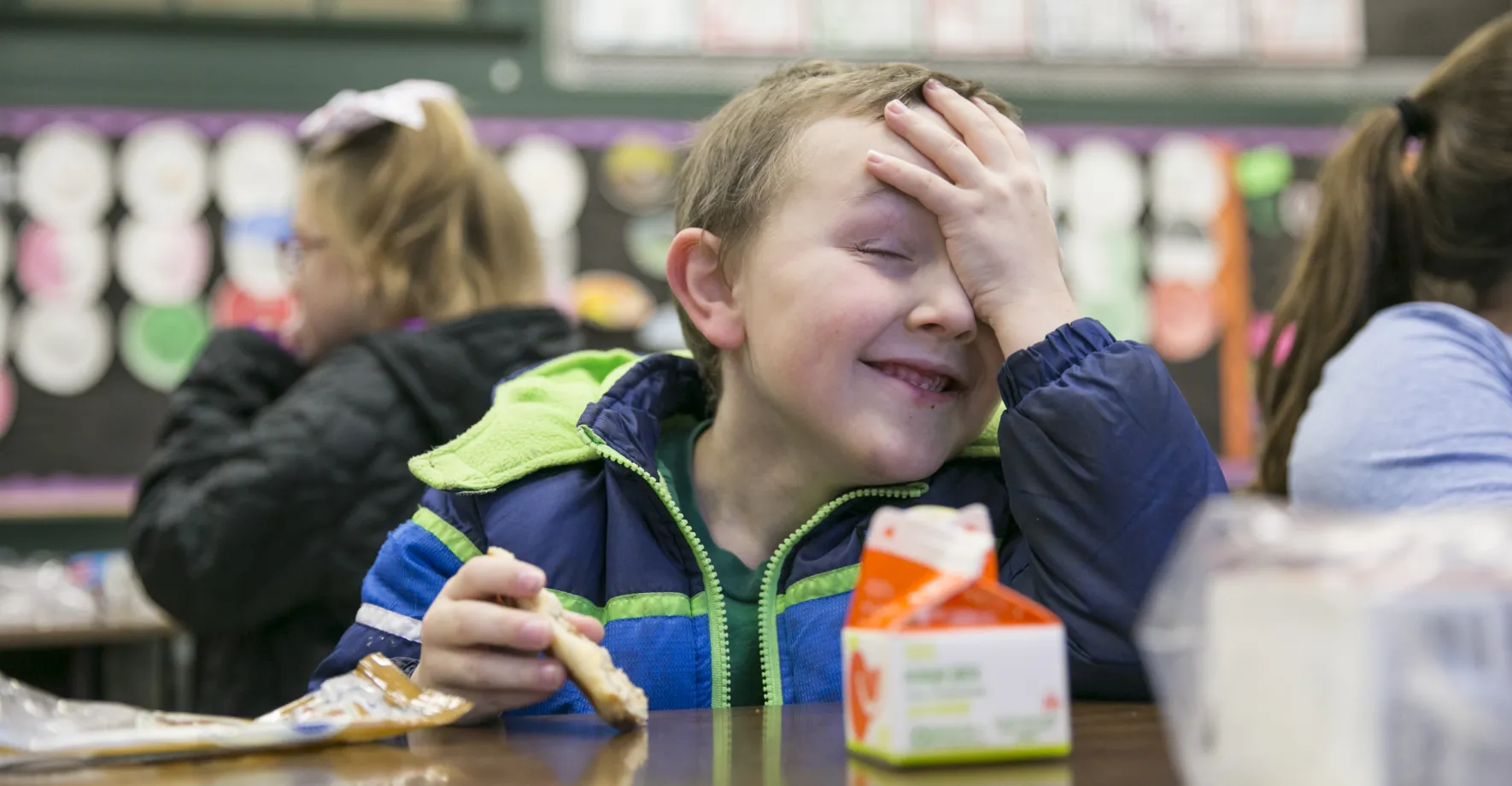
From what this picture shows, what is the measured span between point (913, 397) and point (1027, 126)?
2.42 meters

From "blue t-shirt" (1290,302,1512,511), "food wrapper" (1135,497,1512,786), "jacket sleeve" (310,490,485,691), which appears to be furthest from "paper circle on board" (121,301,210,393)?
"food wrapper" (1135,497,1512,786)

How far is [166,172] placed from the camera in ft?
10.1

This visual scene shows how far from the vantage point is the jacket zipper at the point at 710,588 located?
3.41 feet

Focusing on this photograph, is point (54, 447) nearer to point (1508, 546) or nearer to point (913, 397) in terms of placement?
point (913, 397)

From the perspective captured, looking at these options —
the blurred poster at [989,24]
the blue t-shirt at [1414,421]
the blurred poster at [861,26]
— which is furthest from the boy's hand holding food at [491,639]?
the blurred poster at [989,24]

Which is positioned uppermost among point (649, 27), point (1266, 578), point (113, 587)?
point (649, 27)

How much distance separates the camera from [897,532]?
617mm

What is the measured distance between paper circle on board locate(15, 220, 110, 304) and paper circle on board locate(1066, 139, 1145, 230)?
2.22 m

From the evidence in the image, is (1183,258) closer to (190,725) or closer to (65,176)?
(65,176)

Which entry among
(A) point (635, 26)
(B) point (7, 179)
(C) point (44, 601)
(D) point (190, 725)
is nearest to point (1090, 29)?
(A) point (635, 26)

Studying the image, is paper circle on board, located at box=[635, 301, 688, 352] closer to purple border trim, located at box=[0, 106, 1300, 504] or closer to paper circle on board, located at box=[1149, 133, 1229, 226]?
purple border trim, located at box=[0, 106, 1300, 504]

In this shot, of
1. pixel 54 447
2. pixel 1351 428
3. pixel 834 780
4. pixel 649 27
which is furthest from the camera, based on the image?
pixel 649 27

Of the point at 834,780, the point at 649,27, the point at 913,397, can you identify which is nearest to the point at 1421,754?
the point at 834,780

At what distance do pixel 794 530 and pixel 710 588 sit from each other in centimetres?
11
